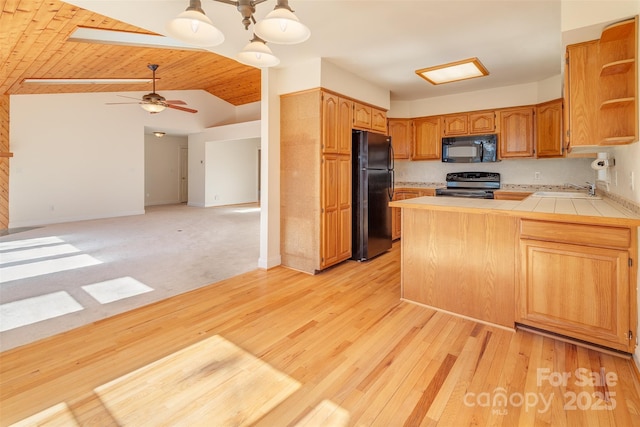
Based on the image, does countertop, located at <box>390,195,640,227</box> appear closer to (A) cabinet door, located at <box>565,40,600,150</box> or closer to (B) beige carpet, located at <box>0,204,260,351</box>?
(A) cabinet door, located at <box>565,40,600,150</box>

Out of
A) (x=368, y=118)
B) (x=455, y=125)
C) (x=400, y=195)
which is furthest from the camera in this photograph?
(x=400, y=195)

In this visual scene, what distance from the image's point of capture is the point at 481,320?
97.2 inches

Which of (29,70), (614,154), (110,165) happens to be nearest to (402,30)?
(614,154)

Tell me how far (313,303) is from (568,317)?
188 cm

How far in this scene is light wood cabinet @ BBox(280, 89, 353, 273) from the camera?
12.1 feet

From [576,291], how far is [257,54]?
2.69m

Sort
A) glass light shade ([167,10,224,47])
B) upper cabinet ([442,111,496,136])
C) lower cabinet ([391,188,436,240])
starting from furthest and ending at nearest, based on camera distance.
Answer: lower cabinet ([391,188,436,240]) < upper cabinet ([442,111,496,136]) < glass light shade ([167,10,224,47])

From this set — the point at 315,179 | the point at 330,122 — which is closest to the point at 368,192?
the point at 315,179

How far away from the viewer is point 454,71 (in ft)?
12.4

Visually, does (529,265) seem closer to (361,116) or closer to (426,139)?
(361,116)

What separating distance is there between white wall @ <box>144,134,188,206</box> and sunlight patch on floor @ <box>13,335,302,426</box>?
33.3 ft

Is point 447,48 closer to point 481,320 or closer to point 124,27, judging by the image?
point 481,320

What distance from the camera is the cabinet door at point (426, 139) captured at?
17.9 ft

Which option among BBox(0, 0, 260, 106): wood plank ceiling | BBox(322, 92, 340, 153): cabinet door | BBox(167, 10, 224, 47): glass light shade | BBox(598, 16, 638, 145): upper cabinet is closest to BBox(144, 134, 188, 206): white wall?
BBox(0, 0, 260, 106): wood plank ceiling
